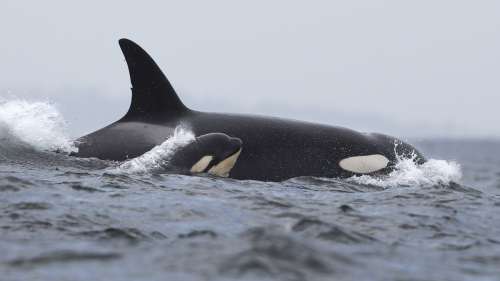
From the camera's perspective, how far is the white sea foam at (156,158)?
12.4 m

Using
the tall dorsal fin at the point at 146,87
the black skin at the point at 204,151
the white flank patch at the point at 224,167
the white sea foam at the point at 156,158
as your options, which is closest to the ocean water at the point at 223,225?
the white sea foam at the point at 156,158

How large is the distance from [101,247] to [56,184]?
357 cm

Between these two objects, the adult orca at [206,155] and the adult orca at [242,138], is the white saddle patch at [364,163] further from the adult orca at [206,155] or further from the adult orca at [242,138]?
the adult orca at [206,155]

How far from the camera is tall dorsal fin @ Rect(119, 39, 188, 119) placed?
44.3 ft

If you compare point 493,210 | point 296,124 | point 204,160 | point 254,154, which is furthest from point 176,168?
point 493,210

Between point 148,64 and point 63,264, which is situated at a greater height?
point 148,64

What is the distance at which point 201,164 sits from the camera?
1248 cm

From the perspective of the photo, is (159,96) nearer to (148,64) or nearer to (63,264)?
(148,64)

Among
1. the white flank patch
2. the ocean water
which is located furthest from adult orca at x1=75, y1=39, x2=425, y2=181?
the ocean water

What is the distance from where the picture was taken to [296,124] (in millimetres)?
14219

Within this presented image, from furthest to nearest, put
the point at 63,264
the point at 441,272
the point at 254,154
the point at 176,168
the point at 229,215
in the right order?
the point at 254,154 < the point at 176,168 < the point at 229,215 < the point at 441,272 < the point at 63,264

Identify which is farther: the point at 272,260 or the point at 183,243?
the point at 183,243

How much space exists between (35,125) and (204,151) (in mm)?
3666

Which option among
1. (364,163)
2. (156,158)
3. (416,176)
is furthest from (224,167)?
(416,176)
